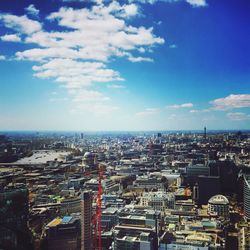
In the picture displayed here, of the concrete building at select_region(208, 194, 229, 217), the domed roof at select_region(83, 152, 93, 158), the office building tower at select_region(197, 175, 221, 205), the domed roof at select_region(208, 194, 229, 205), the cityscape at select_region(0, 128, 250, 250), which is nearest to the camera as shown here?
the cityscape at select_region(0, 128, 250, 250)

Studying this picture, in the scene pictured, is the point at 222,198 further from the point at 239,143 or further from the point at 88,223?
the point at 239,143

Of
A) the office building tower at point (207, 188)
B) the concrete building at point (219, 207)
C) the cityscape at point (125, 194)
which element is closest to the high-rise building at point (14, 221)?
the cityscape at point (125, 194)

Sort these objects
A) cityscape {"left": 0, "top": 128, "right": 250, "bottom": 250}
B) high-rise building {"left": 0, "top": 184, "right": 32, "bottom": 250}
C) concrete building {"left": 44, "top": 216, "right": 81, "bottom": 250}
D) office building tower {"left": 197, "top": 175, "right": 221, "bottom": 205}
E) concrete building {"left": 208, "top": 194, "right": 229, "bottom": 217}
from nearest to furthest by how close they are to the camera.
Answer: high-rise building {"left": 0, "top": 184, "right": 32, "bottom": 250}
concrete building {"left": 44, "top": 216, "right": 81, "bottom": 250}
cityscape {"left": 0, "top": 128, "right": 250, "bottom": 250}
concrete building {"left": 208, "top": 194, "right": 229, "bottom": 217}
office building tower {"left": 197, "top": 175, "right": 221, "bottom": 205}

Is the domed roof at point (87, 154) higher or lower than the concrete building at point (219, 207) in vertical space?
higher

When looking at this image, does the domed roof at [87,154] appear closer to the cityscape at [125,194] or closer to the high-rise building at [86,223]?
the cityscape at [125,194]

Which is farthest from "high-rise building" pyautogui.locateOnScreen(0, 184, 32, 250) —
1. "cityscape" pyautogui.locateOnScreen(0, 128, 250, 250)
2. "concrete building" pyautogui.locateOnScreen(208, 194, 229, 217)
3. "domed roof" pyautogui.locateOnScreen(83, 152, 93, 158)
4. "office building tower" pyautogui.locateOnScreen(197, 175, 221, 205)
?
"domed roof" pyautogui.locateOnScreen(83, 152, 93, 158)

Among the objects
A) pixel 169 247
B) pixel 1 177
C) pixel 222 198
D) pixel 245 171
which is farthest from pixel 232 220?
pixel 1 177

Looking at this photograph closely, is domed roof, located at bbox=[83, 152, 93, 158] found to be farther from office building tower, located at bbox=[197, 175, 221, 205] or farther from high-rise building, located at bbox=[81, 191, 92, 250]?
high-rise building, located at bbox=[81, 191, 92, 250]

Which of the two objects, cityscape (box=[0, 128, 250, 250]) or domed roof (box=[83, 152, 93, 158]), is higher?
domed roof (box=[83, 152, 93, 158])
